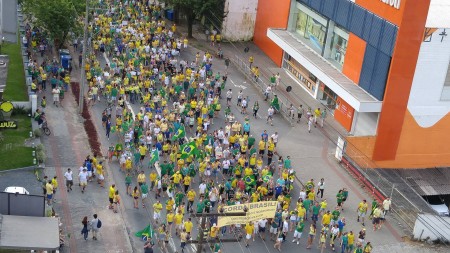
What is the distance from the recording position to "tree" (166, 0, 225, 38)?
175 feet

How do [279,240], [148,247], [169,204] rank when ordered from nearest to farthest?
[148,247] < [279,240] < [169,204]

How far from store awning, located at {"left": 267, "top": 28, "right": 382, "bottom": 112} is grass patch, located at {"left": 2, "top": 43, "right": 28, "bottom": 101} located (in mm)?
17466

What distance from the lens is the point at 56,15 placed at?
46.8 metres

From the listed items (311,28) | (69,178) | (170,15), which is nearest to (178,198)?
(69,178)

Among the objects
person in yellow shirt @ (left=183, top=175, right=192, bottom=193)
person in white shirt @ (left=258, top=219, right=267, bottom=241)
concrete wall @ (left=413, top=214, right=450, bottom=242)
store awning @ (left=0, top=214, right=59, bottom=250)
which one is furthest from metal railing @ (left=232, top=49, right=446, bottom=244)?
store awning @ (left=0, top=214, right=59, bottom=250)

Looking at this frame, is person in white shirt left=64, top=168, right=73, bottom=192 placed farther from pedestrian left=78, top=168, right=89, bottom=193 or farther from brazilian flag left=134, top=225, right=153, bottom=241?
brazilian flag left=134, top=225, right=153, bottom=241

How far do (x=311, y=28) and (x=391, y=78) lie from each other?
1168 cm

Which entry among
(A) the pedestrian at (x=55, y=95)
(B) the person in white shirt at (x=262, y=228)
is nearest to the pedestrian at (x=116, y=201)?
(B) the person in white shirt at (x=262, y=228)

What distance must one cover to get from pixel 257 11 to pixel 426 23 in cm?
1991

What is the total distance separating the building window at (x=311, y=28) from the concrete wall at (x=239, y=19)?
5.56 m

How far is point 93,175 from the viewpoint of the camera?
34750 millimetres

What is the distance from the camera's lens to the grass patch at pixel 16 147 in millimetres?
35188

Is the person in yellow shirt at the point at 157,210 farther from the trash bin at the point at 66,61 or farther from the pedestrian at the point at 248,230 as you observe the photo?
the trash bin at the point at 66,61

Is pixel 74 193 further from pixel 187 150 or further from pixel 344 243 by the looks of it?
pixel 344 243
